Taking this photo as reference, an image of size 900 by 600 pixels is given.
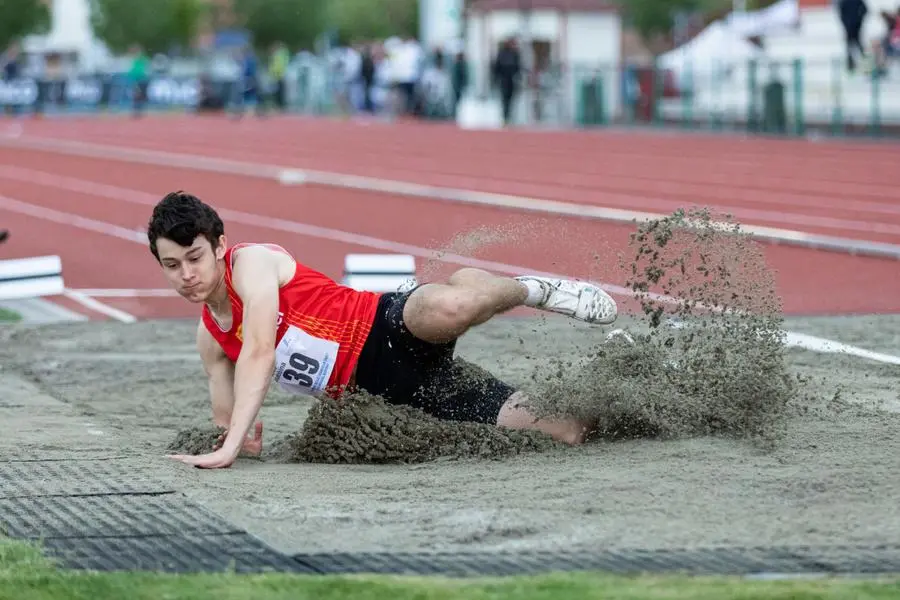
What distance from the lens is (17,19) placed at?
7550 cm

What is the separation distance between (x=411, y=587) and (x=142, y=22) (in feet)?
259

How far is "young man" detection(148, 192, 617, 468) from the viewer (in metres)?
5.78

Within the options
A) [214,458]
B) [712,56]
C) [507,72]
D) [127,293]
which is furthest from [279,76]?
[214,458]

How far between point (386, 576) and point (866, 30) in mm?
27027

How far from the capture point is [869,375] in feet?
24.7

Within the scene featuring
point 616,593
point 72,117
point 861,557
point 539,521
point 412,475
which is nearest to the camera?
point 616,593

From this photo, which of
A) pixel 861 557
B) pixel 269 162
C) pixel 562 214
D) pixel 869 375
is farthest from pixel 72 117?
pixel 861 557

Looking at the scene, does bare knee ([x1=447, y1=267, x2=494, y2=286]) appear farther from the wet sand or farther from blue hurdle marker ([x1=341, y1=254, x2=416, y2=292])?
blue hurdle marker ([x1=341, y1=254, x2=416, y2=292])

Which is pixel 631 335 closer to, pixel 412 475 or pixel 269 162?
pixel 412 475

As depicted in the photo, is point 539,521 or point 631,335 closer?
point 539,521

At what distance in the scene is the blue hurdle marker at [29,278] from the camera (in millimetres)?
10648

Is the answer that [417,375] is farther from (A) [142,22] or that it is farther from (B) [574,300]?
(A) [142,22]

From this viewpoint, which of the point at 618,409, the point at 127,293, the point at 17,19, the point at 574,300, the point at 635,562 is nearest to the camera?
the point at 635,562

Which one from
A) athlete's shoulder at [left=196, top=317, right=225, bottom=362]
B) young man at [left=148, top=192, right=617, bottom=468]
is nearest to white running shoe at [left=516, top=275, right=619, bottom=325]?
young man at [left=148, top=192, right=617, bottom=468]
